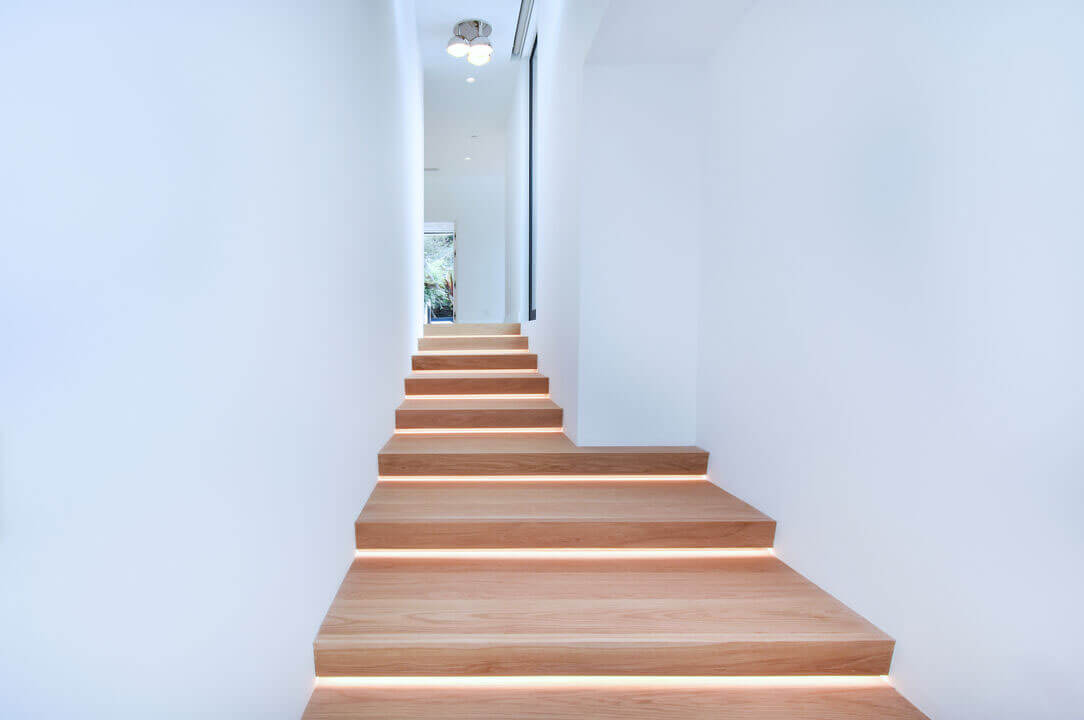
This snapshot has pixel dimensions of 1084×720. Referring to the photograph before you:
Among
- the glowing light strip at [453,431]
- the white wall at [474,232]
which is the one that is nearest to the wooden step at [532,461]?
the glowing light strip at [453,431]

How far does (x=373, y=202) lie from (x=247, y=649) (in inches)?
77.9

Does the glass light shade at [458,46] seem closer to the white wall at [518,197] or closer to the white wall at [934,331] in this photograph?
the white wall at [518,197]

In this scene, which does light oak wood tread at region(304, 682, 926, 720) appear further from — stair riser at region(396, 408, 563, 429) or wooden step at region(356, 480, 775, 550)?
stair riser at region(396, 408, 563, 429)

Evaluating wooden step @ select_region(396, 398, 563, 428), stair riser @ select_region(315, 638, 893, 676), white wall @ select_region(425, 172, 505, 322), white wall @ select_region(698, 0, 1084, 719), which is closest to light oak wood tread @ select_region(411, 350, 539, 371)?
wooden step @ select_region(396, 398, 563, 428)

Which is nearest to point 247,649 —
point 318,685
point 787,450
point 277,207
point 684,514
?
point 318,685

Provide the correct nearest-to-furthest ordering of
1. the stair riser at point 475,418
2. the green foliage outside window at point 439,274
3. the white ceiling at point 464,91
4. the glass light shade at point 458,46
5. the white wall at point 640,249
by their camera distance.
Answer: the white wall at point 640,249 → the stair riser at point 475,418 → the white ceiling at point 464,91 → the glass light shade at point 458,46 → the green foliage outside window at point 439,274

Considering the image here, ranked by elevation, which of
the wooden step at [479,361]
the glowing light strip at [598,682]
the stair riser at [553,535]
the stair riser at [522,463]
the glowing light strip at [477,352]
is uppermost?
the glowing light strip at [477,352]

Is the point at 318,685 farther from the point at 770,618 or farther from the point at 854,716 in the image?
the point at 854,716

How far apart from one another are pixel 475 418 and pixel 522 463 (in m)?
0.61

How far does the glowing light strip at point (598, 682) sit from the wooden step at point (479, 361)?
267cm

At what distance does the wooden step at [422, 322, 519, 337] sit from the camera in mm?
5064

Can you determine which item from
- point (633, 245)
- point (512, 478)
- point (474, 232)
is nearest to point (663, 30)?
point (633, 245)

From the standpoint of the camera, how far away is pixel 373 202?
2.51 metres

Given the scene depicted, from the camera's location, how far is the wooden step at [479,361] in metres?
4.02
